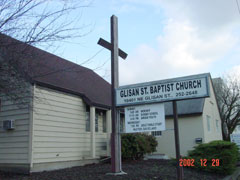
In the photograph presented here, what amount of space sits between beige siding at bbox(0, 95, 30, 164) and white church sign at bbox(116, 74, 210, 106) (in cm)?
395

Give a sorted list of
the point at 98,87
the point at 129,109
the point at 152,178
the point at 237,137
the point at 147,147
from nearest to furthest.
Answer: the point at 152,178 → the point at 129,109 → the point at 147,147 → the point at 98,87 → the point at 237,137

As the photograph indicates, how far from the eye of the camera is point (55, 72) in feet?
25.7

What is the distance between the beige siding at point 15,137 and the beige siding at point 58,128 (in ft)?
1.19

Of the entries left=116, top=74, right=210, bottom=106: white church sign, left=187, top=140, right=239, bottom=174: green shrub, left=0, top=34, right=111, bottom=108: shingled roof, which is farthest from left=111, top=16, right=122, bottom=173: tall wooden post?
left=187, top=140, right=239, bottom=174: green shrub

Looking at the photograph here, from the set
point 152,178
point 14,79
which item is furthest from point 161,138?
point 14,79

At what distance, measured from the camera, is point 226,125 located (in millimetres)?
31875

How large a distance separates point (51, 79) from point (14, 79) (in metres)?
4.79

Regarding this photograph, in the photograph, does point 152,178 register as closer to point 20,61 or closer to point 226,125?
point 20,61

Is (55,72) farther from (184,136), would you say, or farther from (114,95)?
(184,136)

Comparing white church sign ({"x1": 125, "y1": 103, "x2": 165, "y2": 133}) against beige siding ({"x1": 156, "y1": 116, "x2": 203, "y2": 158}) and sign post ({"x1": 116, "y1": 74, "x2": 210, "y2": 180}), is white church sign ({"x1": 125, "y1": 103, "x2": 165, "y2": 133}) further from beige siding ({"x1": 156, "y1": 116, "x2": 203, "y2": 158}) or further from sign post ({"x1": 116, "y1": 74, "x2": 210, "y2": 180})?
beige siding ({"x1": 156, "y1": 116, "x2": 203, "y2": 158})

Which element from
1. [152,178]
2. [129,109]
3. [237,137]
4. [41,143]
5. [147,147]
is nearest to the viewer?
[152,178]

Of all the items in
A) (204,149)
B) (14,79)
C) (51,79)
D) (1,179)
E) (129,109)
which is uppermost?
(51,79)

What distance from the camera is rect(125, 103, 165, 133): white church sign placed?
26.9 ft

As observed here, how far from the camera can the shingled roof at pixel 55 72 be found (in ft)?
22.3
